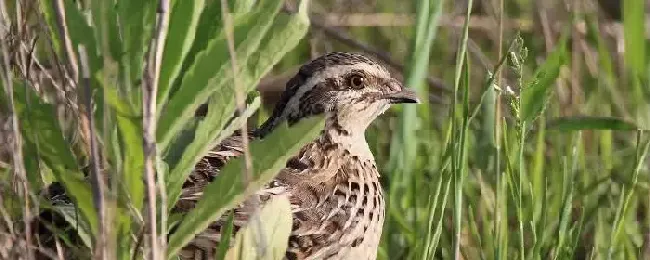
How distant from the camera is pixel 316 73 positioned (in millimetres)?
3816

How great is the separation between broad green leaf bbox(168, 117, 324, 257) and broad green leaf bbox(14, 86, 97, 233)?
22 centimetres

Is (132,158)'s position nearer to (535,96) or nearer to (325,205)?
(535,96)

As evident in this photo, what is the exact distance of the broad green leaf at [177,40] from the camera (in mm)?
2430

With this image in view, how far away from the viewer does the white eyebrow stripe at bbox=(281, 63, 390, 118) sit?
3.81m

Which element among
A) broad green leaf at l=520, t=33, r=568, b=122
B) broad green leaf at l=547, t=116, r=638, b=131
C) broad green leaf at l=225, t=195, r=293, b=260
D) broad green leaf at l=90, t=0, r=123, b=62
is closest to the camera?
broad green leaf at l=90, t=0, r=123, b=62

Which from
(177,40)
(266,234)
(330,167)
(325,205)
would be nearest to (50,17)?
(177,40)

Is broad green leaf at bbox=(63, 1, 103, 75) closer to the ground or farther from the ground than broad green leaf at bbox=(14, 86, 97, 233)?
farther from the ground

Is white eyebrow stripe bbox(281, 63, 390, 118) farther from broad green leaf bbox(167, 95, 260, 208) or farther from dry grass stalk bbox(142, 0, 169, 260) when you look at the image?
dry grass stalk bbox(142, 0, 169, 260)

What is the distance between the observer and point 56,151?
253 centimetres

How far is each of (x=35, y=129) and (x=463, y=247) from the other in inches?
68.9

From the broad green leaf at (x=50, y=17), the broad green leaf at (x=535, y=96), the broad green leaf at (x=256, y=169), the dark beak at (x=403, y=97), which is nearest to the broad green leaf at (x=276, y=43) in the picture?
the broad green leaf at (x=256, y=169)

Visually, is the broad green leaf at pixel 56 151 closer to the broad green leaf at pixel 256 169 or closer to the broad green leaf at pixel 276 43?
the broad green leaf at pixel 256 169

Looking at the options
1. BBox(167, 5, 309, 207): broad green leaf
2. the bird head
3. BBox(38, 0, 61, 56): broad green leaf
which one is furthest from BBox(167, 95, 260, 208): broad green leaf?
the bird head

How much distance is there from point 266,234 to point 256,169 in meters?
0.21
